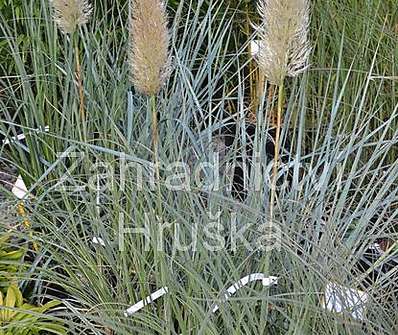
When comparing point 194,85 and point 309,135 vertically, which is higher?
point 194,85

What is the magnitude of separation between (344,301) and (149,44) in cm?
57

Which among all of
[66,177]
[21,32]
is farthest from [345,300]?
[21,32]

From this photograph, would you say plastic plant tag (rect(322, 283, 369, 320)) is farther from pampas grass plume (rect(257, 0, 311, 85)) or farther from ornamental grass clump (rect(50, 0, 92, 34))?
ornamental grass clump (rect(50, 0, 92, 34))

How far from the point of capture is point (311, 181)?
167 cm

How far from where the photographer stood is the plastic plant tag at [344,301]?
1282 mm

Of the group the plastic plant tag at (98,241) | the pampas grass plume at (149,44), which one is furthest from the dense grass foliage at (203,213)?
the pampas grass plume at (149,44)

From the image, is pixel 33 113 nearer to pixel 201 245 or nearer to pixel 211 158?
pixel 211 158

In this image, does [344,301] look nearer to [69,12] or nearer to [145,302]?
[145,302]

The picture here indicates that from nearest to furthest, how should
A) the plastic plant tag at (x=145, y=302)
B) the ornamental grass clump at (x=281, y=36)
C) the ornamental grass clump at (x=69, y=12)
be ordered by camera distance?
the ornamental grass clump at (x=281, y=36) → the plastic plant tag at (x=145, y=302) → the ornamental grass clump at (x=69, y=12)

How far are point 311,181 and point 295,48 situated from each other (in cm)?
53

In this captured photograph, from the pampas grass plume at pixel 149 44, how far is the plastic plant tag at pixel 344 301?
49 centimetres

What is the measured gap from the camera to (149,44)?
1243 mm

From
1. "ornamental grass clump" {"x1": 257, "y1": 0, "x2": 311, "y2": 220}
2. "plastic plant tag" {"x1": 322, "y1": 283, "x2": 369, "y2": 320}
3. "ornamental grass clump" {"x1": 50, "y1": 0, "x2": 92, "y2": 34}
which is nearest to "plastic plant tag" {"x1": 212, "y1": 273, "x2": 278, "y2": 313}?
"plastic plant tag" {"x1": 322, "y1": 283, "x2": 369, "y2": 320}

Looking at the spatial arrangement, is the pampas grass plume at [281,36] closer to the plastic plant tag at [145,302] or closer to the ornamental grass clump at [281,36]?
the ornamental grass clump at [281,36]
